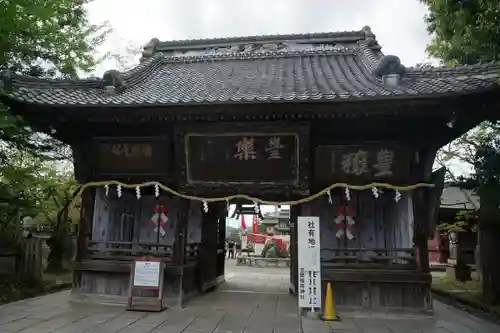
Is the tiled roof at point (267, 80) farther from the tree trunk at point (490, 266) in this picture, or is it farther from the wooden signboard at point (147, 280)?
the tree trunk at point (490, 266)

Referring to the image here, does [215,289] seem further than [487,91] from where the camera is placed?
Yes

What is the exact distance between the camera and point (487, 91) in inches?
295

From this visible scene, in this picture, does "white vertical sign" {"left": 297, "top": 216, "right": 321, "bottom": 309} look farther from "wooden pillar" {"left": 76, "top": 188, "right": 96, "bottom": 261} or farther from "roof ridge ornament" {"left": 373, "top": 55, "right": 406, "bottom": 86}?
"wooden pillar" {"left": 76, "top": 188, "right": 96, "bottom": 261}

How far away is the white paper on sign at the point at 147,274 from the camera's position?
8500 millimetres

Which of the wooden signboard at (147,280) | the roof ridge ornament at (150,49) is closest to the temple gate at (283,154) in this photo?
the wooden signboard at (147,280)

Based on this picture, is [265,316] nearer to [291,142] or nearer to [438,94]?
[291,142]

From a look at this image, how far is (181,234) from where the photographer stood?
9.47 metres

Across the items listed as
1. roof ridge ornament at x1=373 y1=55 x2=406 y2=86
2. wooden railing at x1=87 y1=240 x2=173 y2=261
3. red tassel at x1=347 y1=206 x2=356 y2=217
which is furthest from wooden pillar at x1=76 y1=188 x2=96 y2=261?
roof ridge ornament at x1=373 y1=55 x2=406 y2=86

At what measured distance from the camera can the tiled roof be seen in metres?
8.32

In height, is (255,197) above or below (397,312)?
above

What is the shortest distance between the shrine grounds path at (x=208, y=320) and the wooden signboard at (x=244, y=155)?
290 cm

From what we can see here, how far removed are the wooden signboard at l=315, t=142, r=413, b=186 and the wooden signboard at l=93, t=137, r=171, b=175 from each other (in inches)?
147

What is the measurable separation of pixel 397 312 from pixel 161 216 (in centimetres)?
639

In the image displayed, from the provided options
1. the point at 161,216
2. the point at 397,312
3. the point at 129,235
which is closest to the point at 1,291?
the point at 129,235
